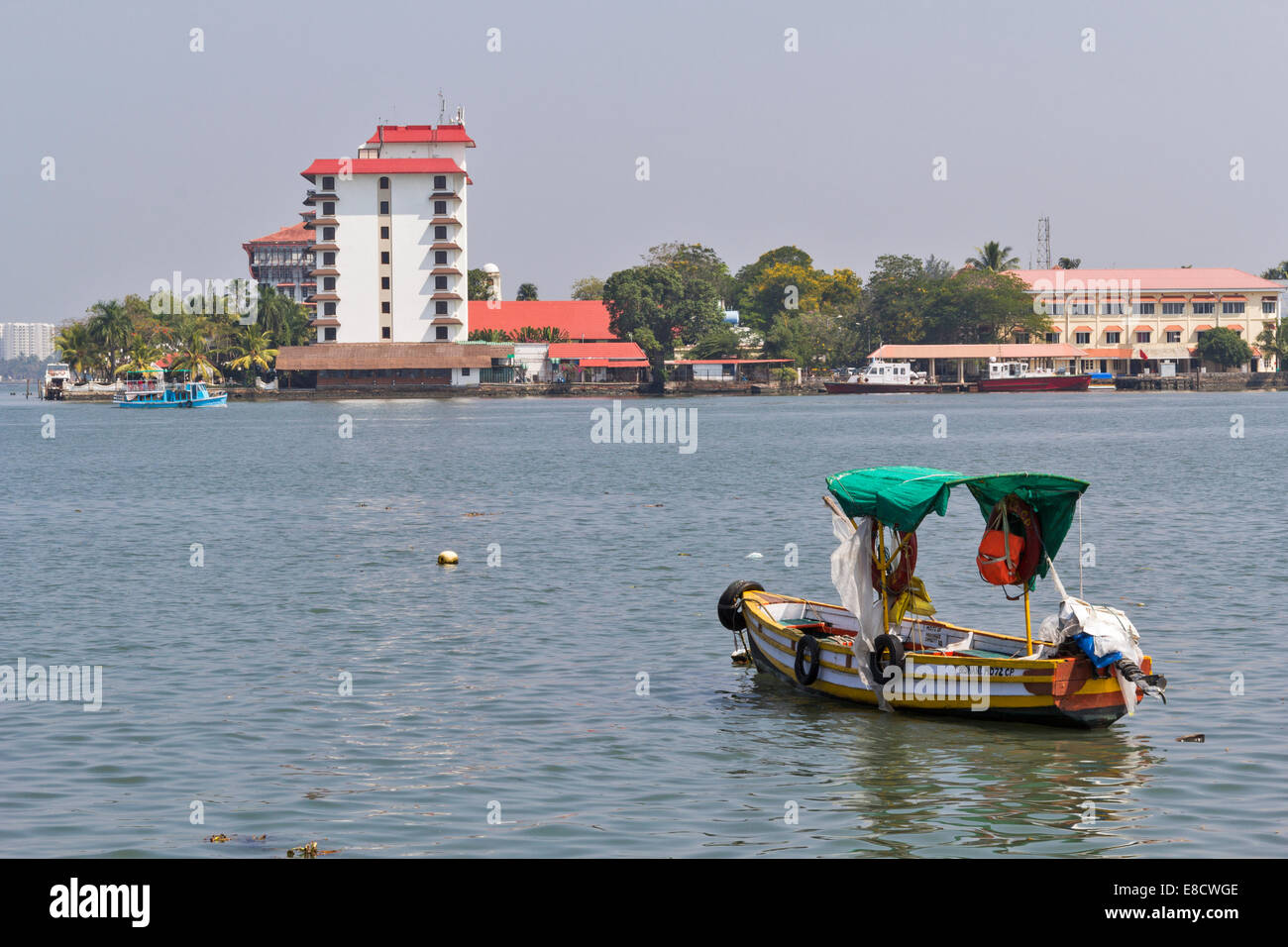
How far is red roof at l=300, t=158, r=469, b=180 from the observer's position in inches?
5064

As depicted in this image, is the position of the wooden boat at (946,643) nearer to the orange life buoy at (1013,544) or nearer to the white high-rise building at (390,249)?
the orange life buoy at (1013,544)

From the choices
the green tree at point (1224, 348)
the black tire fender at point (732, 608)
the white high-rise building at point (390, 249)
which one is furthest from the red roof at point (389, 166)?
the black tire fender at point (732, 608)

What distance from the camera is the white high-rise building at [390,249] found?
129 m

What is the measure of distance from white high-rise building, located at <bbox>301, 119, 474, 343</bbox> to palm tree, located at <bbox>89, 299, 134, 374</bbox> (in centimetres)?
2240

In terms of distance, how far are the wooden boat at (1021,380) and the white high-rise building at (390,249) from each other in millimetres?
54169

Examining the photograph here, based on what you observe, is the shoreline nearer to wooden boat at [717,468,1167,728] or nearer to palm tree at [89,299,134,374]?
palm tree at [89,299,134,374]

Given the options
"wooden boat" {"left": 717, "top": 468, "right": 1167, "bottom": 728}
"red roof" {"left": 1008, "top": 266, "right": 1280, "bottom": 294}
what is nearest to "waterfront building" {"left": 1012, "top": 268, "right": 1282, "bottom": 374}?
"red roof" {"left": 1008, "top": 266, "right": 1280, "bottom": 294}

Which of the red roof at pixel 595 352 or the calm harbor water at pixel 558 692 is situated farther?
the red roof at pixel 595 352

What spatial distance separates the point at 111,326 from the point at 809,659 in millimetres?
134528

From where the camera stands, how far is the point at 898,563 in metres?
16.9

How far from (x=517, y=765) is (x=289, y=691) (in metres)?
4.85

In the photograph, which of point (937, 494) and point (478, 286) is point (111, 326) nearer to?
point (478, 286)
